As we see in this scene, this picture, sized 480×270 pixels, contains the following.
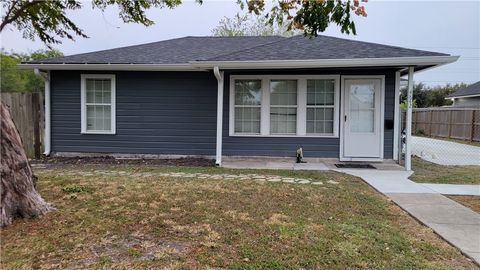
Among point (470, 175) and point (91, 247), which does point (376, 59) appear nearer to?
point (470, 175)

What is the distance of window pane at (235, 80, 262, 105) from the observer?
9.13m

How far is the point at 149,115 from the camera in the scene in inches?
375

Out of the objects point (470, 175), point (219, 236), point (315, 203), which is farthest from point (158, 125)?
point (470, 175)

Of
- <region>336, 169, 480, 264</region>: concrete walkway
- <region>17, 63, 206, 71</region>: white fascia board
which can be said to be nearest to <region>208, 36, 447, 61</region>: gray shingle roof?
<region>17, 63, 206, 71</region>: white fascia board

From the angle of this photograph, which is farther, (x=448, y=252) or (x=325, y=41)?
(x=325, y=41)

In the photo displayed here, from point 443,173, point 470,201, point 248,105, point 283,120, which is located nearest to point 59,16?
point 248,105

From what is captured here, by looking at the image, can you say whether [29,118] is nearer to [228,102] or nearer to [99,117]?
[99,117]

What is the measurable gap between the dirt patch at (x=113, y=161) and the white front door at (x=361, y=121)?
3.44 meters

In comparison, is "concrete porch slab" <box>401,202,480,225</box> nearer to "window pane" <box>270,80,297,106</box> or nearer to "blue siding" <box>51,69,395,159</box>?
"blue siding" <box>51,69,395,159</box>

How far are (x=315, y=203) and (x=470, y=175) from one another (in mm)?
4768

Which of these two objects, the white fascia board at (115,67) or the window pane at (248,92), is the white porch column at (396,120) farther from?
the white fascia board at (115,67)

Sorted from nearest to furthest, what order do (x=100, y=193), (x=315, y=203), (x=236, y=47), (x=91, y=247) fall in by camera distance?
(x=91, y=247), (x=315, y=203), (x=100, y=193), (x=236, y=47)

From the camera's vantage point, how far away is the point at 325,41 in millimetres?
9508

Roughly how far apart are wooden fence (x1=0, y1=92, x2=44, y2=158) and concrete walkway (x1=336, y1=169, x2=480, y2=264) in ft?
26.9
